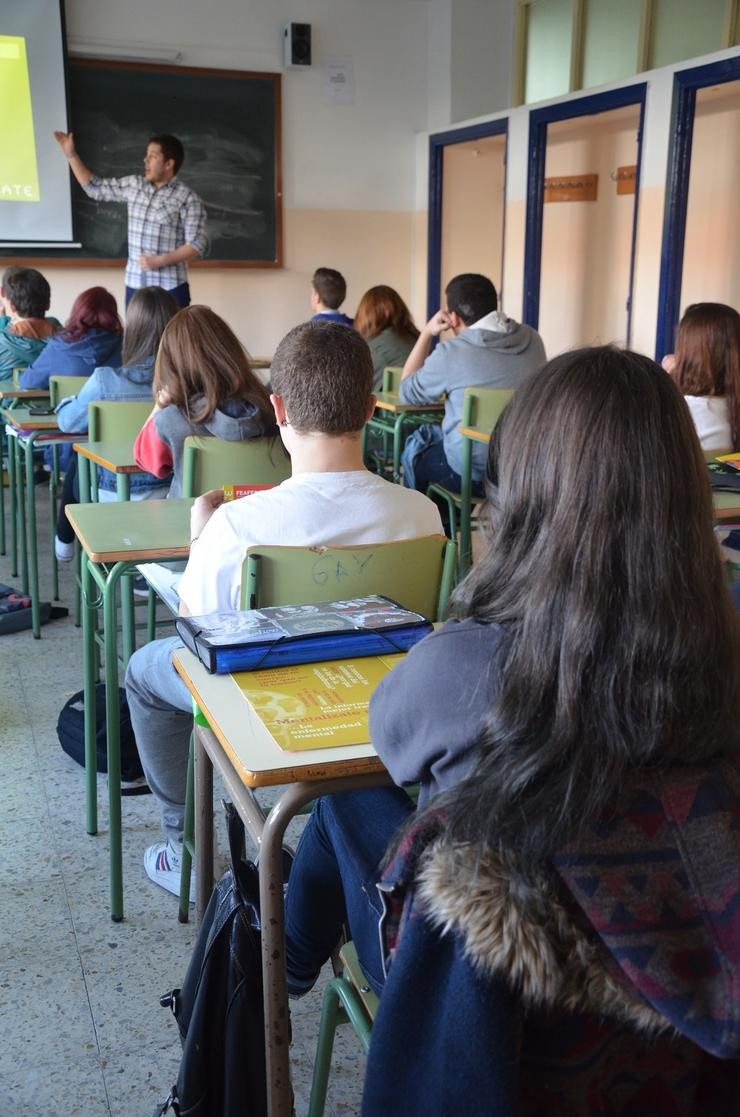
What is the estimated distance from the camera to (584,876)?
0.83m

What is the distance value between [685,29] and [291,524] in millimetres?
5600

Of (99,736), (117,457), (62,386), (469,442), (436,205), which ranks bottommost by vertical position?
(99,736)

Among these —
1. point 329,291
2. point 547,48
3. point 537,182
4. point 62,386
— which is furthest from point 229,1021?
point 547,48

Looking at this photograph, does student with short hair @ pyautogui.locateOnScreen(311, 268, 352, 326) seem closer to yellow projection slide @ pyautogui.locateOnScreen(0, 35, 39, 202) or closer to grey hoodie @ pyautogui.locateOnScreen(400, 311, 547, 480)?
grey hoodie @ pyautogui.locateOnScreen(400, 311, 547, 480)

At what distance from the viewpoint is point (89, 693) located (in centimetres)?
234

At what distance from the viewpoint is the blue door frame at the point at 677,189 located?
539 cm

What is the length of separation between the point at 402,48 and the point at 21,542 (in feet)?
17.9

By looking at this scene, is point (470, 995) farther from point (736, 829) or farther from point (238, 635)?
point (238, 635)

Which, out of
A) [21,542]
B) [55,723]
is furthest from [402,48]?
[55,723]

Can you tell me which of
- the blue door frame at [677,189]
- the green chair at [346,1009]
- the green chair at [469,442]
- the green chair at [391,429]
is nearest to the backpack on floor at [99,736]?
the green chair at [346,1009]

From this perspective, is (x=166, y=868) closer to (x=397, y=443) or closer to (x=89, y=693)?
(x=89, y=693)

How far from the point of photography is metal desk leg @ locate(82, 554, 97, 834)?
228 centimetres

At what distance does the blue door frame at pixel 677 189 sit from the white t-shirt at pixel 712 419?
2855 mm

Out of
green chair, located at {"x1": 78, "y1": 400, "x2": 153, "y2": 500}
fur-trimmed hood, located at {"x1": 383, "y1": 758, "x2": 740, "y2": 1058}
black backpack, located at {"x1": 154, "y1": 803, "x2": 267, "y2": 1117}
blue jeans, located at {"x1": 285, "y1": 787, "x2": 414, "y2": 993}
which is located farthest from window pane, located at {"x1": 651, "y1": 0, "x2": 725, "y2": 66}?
fur-trimmed hood, located at {"x1": 383, "y1": 758, "x2": 740, "y2": 1058}
